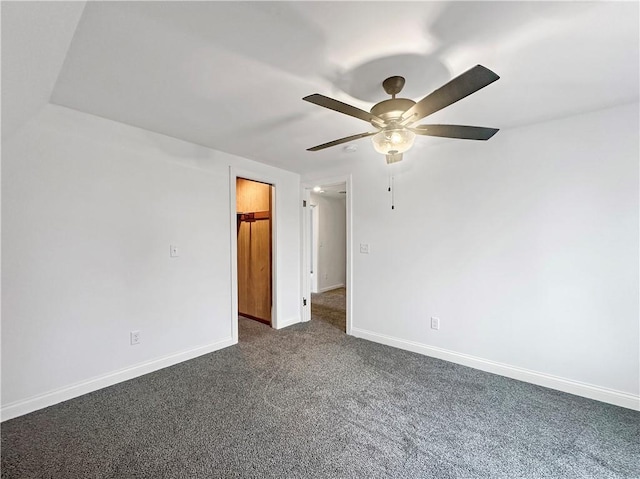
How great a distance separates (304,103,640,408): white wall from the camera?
2.13m

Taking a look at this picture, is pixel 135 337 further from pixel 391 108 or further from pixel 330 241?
pixel 330 241

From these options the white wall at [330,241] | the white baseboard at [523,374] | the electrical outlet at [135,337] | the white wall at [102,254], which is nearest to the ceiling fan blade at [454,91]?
the white wall at [102,254]

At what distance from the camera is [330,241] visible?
657 centimetres

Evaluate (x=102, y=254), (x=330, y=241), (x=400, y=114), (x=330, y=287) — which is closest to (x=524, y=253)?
(x=400, y=114)

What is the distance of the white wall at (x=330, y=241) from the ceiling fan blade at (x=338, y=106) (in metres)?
4.56

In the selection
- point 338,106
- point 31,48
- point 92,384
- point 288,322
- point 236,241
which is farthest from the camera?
point 288,322

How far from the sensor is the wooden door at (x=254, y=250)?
4.05 m

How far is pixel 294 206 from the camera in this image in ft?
13.4

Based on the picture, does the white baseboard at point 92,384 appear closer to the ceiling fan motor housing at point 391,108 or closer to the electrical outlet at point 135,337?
the electrical outlet at point 135,337

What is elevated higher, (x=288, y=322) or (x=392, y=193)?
(x=392, y=193)

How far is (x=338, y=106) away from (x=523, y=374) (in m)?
2.74

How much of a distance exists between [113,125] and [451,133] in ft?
8.65

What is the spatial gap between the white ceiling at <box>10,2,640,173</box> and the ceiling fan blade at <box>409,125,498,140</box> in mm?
285

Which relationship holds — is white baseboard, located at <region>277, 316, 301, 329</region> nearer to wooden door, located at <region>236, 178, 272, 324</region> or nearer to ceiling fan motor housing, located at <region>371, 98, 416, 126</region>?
wooden door, located at <region>236, 178, 272, 324</region>
